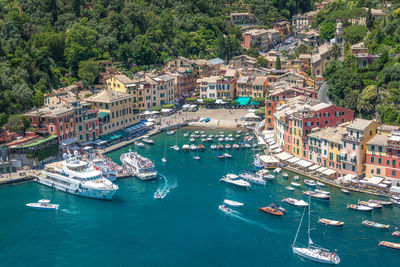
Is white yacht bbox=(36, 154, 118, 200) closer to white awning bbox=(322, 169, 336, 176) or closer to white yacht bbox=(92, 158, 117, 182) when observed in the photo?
white yacht bbox=(92, 158, 117, 182)

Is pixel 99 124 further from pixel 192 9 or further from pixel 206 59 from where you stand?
pixel 192 9

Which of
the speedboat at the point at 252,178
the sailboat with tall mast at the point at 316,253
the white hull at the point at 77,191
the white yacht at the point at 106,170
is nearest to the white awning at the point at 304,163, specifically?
the speedboat at the point at 252,178

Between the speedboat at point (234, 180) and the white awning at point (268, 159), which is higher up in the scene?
the white awning at point (268, 159)

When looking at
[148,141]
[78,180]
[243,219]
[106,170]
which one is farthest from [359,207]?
[148,141]

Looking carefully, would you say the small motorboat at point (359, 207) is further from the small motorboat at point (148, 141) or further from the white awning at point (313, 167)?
the small motorboat at point (148, 141)

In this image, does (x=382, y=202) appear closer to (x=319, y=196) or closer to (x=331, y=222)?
(x=319, y=196)

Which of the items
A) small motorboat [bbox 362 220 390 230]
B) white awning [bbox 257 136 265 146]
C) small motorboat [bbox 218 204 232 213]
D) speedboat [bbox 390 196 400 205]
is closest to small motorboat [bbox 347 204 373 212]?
small motorboat [bbox 362 220 390 230]
